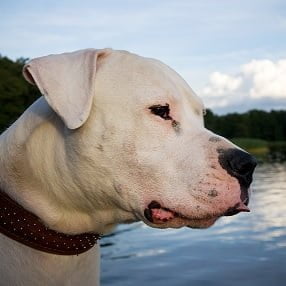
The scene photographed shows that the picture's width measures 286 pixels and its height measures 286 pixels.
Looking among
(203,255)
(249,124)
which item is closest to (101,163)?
(203,255)

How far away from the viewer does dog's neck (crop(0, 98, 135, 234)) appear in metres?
3.10

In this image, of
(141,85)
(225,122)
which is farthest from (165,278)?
(225,122)

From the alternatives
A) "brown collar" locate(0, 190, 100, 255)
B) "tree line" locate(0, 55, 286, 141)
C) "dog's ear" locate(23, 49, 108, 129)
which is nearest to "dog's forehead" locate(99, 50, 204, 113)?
"dog's ear" locate(23, 49, 108, 129)

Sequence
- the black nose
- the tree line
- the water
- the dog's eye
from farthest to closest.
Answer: the tree line
the water
the dog's eye
the black nose

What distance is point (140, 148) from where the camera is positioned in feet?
9.84

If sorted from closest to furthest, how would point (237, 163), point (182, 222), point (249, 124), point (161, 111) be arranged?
point (237, 163)
point (182, 222)
point (161, 111)
point (249, 124)

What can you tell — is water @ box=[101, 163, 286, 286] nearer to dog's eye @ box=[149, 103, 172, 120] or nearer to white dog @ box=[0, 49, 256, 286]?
white dog @ box=[0, 49, 256, 286]

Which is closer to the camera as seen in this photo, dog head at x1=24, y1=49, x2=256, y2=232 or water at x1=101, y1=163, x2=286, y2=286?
dog head at x1=24, y1=49, x2=256, y2=232

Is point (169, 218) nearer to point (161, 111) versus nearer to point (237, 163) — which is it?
point (237, 163)

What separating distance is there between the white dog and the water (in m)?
2.98

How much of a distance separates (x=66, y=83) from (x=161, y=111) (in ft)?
1.83

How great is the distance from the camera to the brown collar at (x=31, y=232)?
3082 millimetres

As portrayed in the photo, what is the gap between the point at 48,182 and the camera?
313 centimetres

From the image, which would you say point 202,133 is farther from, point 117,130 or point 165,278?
point 165,278
